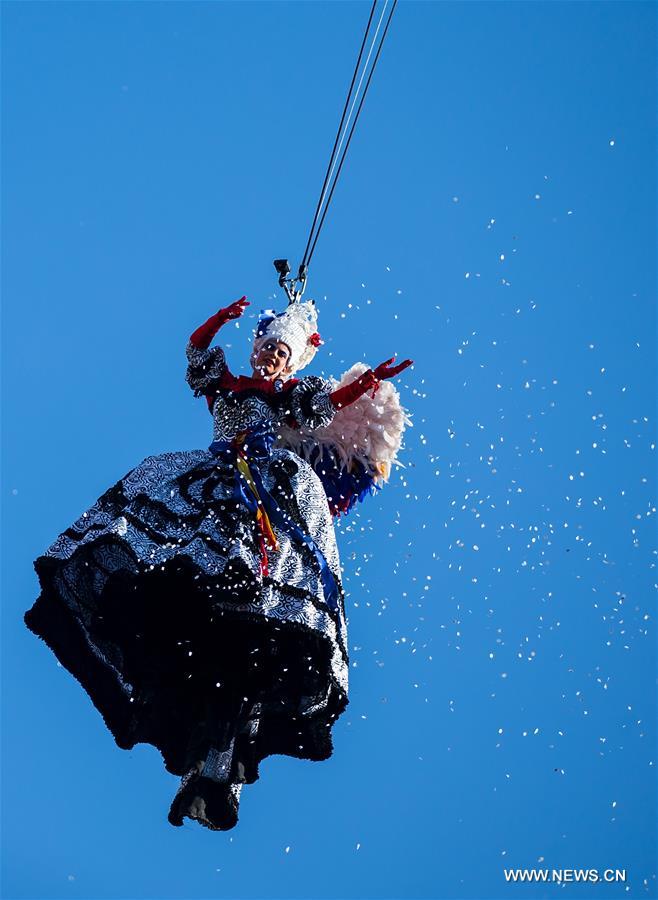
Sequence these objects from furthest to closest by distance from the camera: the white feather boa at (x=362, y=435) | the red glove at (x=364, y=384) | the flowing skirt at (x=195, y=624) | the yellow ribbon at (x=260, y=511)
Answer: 1. the white feather boa at (x=362, y=435)
2. the red glove at (x=364, y=384)
3. the yellow ribbon at (x=260, y=511)
4. the flowing skirt at (x=195, y=624)

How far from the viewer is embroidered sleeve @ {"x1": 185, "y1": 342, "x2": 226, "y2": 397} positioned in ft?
32.1

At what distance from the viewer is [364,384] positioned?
9.66 meters

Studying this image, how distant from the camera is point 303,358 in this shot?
407 inches

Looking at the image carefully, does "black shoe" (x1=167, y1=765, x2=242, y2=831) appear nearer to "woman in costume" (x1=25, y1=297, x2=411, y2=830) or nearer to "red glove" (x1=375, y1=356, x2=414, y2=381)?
"woman in costume" (x1=25, y1=297, x2=411, y2=830)

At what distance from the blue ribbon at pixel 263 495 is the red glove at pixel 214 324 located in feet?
2.29

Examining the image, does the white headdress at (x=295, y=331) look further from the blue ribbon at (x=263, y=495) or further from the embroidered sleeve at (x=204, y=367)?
the blue ribbon at (x=263, y=495)

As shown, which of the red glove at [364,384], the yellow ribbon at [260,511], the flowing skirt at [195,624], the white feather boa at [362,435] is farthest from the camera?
the white feather boa at [362,435]

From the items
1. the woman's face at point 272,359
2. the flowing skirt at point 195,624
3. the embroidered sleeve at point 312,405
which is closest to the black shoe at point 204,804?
the flowing skirt at point 195,624

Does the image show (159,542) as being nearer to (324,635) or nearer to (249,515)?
(249,515)

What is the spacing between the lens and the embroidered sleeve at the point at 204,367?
980cm

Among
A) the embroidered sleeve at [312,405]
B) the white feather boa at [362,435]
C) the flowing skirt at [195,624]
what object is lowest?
the flowing skirt at [195,624]

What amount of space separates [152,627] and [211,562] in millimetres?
665

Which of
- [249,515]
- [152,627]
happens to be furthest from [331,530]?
[152,627]

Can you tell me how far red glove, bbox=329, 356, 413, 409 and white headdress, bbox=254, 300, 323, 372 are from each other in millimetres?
498
